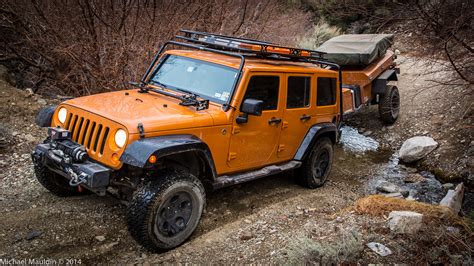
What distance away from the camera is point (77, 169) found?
4.21m

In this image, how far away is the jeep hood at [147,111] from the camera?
438cm

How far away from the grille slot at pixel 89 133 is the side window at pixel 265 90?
1.74 meters

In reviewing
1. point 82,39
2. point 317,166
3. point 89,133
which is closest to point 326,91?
point 317,166

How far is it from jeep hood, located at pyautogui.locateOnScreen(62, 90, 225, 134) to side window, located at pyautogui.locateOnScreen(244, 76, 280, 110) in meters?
0.53

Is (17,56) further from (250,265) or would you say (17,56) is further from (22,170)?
(250,265)

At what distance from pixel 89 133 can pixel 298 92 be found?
9.54ft

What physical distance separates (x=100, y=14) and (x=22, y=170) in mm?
4248

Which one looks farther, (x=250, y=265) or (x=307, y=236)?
(x=307, y=236)

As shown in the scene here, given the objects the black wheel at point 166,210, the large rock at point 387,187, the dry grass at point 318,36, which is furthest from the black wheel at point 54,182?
the dry grass at point 318,36

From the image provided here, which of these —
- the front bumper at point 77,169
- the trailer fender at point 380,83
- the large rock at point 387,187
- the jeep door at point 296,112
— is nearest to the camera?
Result: the front bumper at point 77,169

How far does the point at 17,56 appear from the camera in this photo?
9438mm

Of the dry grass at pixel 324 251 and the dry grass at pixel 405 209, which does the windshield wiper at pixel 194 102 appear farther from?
the dry grass at pixel 405 209

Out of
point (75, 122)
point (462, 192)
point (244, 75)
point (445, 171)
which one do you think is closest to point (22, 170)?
point (75, 122)

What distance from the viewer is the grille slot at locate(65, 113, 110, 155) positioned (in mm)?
4387
